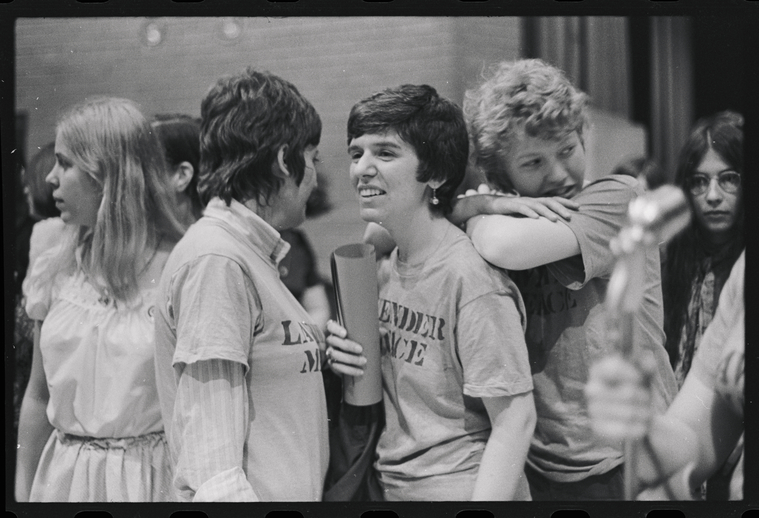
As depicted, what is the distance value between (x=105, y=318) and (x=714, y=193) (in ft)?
6.06

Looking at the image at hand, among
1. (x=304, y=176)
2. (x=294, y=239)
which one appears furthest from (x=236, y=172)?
(x=294, y=239)

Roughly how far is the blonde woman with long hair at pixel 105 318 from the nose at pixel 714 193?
1.60 meters

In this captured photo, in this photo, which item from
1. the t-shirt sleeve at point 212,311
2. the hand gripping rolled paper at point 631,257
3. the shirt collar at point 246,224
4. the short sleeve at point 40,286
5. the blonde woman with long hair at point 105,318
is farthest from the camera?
the short sleeve at point 40,286

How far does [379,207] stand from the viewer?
2244mm

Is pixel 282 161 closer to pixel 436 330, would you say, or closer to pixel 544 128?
pixel 436 330

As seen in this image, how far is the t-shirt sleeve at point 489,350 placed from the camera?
2146 millimetres

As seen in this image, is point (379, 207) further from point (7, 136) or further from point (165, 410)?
point (7, 136)

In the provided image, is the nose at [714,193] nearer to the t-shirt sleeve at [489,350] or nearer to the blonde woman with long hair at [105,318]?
the t-shirt sleeve at [489,350]

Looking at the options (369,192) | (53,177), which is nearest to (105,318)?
(53,177)

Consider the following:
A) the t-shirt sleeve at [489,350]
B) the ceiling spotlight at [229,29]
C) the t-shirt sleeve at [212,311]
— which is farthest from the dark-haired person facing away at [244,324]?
the t-shirt sleeve at [489,350]

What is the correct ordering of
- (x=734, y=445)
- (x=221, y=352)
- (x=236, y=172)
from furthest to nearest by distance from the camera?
(x=734, y=445) → (x=236, y=172) → (x=221, y=352)

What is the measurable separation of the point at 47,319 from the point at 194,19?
101 centimetres

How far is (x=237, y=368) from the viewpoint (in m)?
2.04

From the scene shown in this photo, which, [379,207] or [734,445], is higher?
[379,207]
